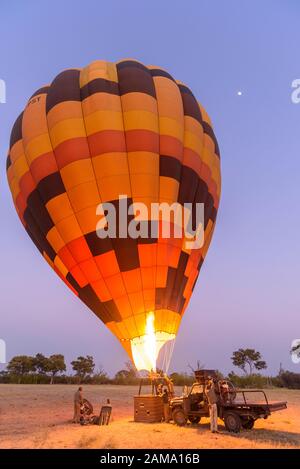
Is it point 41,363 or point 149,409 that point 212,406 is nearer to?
point 149,409

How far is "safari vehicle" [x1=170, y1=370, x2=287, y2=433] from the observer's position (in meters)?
10.4

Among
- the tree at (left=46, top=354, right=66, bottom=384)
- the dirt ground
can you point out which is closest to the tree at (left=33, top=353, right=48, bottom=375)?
the tree at (left=46, top=354, right=66, bottom=384)

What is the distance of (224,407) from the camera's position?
10.8m

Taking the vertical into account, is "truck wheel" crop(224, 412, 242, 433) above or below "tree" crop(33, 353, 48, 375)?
above

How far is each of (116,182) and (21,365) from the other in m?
50.2

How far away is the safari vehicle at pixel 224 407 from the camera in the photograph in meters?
10.4

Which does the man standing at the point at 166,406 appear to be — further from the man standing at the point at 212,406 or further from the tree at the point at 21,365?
the tree at the point at 21,365

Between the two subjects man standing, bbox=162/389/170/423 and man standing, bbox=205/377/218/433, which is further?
man standing, bbox=162/389/170/423

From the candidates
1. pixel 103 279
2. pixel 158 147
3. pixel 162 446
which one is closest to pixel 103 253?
pixel 103 279

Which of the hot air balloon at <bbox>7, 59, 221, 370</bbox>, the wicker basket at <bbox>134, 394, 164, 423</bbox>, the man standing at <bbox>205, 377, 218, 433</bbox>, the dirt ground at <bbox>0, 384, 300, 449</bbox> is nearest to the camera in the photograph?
the dirt ground at <bbox>0, 384, 300, 449</bbox>

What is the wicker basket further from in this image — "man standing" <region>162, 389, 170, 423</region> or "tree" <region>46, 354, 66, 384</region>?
"tree" <region>46, 354, 66, 384</region>

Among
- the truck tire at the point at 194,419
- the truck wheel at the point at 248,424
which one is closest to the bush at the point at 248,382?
the truck tire at the point at 194,419

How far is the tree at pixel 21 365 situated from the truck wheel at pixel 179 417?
4851cm
